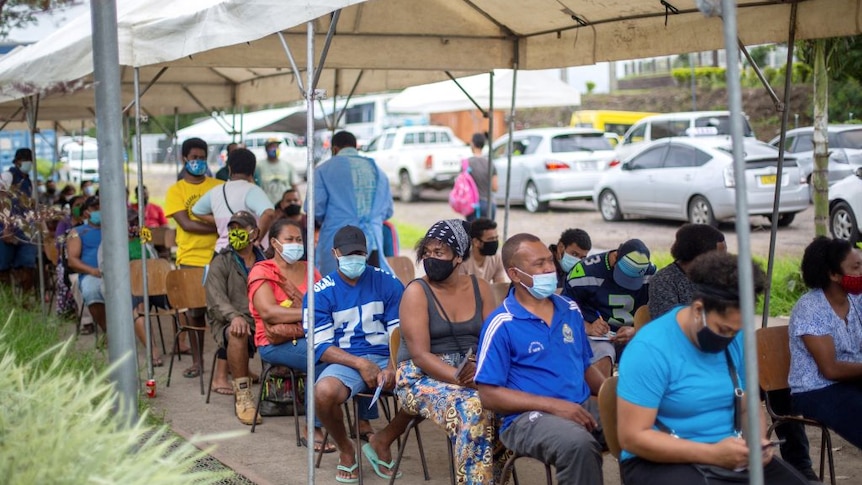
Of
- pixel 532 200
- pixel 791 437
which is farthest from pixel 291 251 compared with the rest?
pixel 532 200

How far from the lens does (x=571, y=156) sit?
2045 centimetres

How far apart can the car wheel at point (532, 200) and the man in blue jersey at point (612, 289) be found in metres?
14.7

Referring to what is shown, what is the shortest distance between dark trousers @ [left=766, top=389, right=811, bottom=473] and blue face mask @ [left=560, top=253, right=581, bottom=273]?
1592 millimetres

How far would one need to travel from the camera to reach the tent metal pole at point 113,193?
4.32 metres

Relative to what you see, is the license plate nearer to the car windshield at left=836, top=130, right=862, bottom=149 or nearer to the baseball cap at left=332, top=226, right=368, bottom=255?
the car windshield at left=836, top=130, right=862, bottom=149

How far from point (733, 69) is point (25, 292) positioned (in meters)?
10.6

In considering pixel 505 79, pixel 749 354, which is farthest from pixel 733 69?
pixel 505 79

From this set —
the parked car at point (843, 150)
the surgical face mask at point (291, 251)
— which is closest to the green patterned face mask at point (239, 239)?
the surgical face mask at point (291, 251)

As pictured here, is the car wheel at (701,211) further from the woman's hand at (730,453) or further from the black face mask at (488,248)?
the woman's hand at (730,453)

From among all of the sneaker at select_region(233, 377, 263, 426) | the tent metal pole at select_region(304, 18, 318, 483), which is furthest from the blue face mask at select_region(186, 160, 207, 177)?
the tent metal pole at select_region(304, 18, 318, 483)

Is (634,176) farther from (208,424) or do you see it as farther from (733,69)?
(733,69)

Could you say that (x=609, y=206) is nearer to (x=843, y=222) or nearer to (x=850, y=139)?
(x=850, y=139)

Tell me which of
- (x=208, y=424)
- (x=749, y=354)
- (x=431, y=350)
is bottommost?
(x=208, y=424)

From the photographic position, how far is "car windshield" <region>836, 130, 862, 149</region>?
16.3 meters
